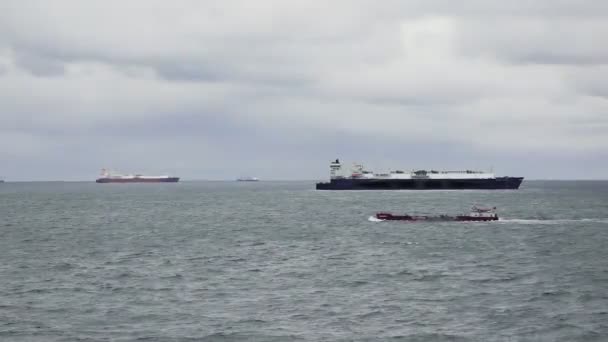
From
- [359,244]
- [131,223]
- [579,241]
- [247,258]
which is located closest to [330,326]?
[247,258]

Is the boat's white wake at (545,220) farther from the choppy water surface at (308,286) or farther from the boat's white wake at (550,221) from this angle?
the choppy water surface at (308,286)

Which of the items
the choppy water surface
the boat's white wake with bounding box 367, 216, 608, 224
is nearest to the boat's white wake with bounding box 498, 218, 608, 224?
the boat's white wake with bounding box 367, 216, 608, 224

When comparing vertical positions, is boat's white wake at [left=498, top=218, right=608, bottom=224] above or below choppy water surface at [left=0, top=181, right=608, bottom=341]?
above

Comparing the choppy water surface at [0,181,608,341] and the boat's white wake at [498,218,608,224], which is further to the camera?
the boat's white wake at [498,218,608,224]

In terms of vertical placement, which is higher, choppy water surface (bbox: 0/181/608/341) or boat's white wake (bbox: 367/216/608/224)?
boat's white wake (bbox: 367/216/608/224)

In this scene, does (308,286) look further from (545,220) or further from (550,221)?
(545,220)

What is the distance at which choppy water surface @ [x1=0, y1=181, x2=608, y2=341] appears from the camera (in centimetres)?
3366

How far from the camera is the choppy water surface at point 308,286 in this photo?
110 feet

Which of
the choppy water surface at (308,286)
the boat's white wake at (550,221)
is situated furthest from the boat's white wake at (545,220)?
the choppy water surface at (308,286)

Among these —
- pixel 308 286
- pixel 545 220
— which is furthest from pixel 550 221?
pixel 308 286

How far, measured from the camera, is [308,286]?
148 ft

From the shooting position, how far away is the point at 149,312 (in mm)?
37625

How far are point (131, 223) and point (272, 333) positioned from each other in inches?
2970

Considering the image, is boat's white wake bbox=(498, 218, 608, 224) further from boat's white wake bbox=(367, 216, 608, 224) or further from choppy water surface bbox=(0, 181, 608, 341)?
choppy water surface bbox=(0, 181, 608, 341)
